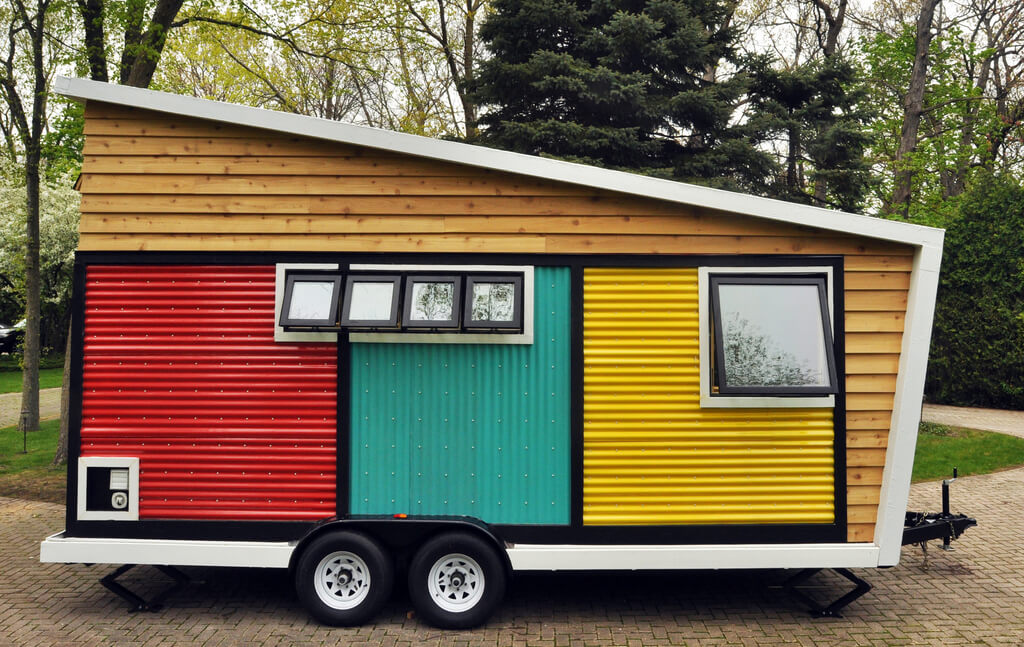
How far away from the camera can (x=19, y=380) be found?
23406mm

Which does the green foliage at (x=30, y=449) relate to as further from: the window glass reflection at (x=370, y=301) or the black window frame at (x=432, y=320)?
the black window frame at (x=432, y=320)

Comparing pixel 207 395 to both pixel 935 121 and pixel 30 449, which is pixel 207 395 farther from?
pixel 935 121

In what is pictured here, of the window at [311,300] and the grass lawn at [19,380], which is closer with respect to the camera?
the window at [311,300]

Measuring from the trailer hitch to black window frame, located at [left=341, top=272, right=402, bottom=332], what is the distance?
13.7 feet

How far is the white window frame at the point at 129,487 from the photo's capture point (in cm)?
547

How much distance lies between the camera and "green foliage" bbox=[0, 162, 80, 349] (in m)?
26.7

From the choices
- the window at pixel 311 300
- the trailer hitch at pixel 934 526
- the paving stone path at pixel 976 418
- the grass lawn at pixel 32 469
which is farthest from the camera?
the paving stone path at pixel 976 418

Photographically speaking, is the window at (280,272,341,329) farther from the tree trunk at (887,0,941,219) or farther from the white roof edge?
the tree trunk at (887,0,941,219)

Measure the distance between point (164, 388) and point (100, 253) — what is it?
44.6 inches

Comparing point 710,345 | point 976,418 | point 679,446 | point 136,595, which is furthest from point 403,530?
point 976,418

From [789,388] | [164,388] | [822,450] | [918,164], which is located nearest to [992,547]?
[822,450]

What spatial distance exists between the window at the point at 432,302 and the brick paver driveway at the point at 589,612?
224 centimetres

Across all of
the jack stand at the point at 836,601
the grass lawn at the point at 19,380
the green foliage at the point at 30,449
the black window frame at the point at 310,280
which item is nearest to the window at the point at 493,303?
the black window frame at the point at 310,280

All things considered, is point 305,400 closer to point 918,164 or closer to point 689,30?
point 689,30
